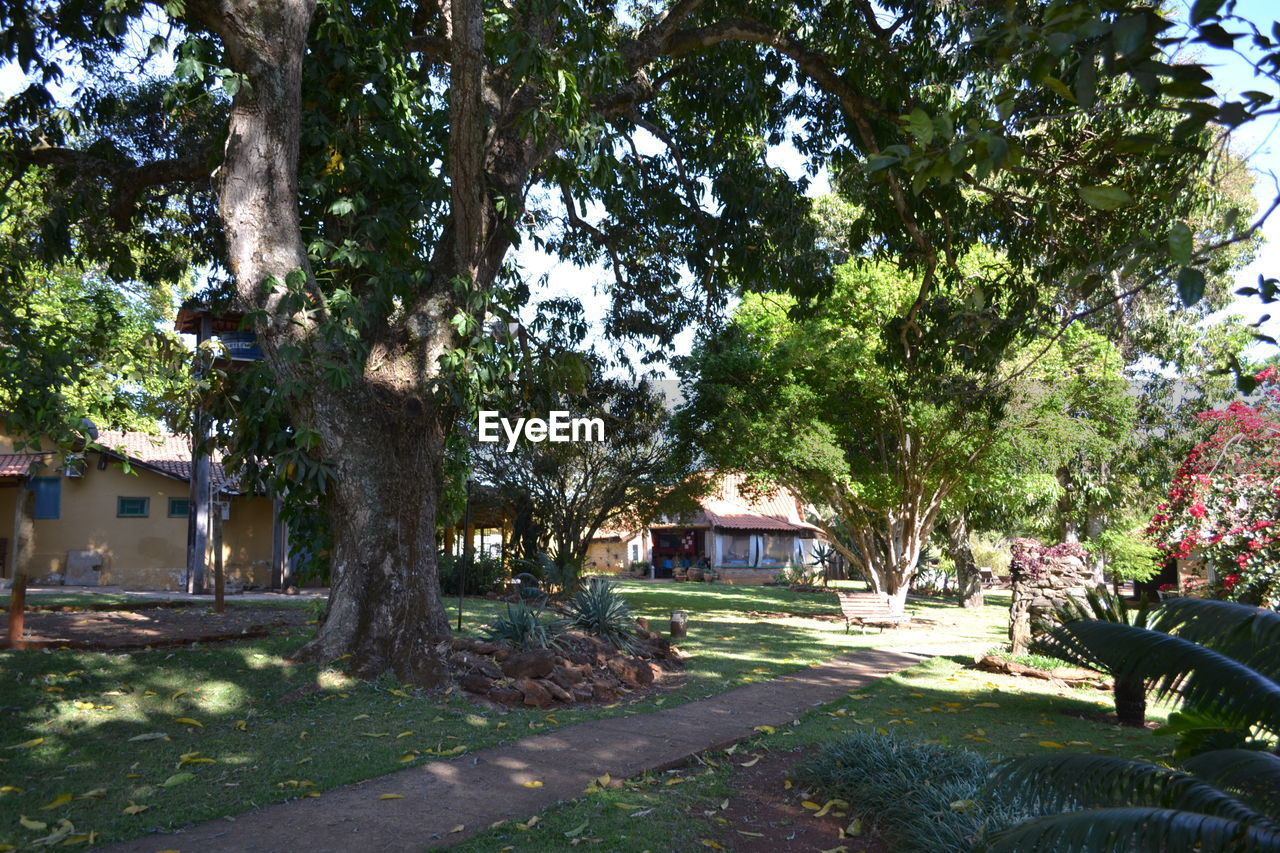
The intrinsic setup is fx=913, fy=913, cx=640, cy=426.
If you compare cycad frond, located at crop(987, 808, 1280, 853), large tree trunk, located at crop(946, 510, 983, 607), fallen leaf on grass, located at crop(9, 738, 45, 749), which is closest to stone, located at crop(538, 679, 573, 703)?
fallen leaf on grass, located at crop(9, 738, 45, 749)

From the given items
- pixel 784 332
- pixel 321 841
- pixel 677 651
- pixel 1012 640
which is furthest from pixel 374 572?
pixel 784 332

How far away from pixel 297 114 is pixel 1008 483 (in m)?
16.1

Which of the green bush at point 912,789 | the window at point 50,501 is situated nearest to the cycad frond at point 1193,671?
the green bush at point 912,789

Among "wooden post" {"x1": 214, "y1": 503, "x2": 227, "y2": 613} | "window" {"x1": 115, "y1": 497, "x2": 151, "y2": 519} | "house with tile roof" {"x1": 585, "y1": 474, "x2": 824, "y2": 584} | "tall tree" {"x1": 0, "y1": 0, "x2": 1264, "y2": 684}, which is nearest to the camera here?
"tall tree" {"x1": 0, "y1": 0, "x2": 1264, "y2": 684}

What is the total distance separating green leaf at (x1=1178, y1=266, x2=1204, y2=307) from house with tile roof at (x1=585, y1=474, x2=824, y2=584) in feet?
125

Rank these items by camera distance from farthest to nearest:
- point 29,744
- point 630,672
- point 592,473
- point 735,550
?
1. point 735,550
2. point 592,473
3. point 630,672
4. point 29,744

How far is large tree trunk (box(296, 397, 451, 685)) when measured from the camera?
834 cm

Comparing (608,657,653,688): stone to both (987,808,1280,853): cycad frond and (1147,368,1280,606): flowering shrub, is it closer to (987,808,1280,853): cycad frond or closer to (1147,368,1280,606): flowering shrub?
(987,808,1280,853): cycad frond

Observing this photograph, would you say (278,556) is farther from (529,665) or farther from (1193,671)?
(1193,671)

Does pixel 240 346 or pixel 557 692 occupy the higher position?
pixel 240 346

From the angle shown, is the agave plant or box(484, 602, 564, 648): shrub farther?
box(484, 602, 564, 648): shrub

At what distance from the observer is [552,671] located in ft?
29.5

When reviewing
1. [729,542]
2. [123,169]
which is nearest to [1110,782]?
[123,169]

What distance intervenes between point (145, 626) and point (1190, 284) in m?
12.0
